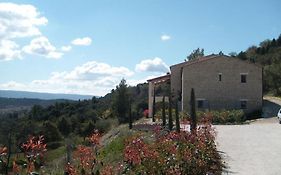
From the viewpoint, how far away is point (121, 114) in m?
57.6

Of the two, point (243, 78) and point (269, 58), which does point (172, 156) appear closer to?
point (243, 78)

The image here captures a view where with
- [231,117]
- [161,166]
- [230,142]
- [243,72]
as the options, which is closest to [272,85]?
[243,72]

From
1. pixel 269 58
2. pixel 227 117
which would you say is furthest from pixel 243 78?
pixel 269 58

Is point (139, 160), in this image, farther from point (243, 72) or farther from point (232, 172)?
point (243, 72)

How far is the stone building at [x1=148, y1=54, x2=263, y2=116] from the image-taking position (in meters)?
46.4

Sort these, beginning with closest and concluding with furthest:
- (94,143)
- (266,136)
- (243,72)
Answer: (94,143), (266,136), (243,72)

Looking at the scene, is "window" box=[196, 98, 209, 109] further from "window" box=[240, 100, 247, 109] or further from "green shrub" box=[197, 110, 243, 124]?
"green shrub" box=[197, 110, 243, 124]

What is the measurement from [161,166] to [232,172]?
16.1 ft

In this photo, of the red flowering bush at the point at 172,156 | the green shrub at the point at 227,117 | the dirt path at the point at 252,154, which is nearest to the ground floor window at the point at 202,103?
the green shrub at the point at 227,117

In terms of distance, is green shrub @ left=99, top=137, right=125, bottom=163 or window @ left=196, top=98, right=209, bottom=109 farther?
window @ left=196, top=98, right=209, bottom=109

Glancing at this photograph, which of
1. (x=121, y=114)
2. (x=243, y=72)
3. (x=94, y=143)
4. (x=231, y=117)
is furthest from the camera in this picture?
(x=121, y=114)

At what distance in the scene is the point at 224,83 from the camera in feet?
154

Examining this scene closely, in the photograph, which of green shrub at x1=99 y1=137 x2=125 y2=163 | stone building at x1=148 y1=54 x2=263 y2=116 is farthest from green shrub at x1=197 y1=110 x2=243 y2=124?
green shrub at x1=99 y1=137 x2=125 y2=163

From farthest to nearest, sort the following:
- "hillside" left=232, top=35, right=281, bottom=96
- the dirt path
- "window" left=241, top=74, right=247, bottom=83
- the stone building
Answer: "hillside" left=232, top=35, right=281, bottom=96 < "window" left=241, top=74, right=247, bottom=83 < the stone building < the dirt path
